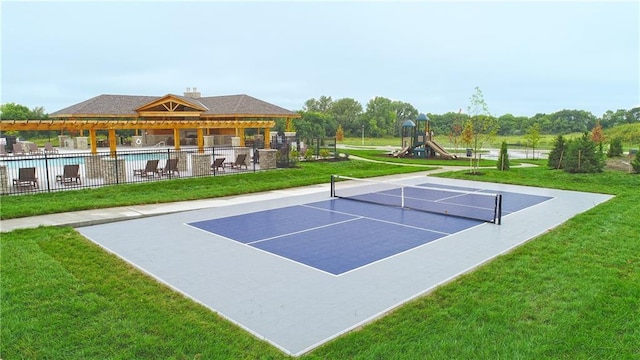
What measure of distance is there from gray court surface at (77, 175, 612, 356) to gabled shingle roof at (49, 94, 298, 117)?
2766 cm

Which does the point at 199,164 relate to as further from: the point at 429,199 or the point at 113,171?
the point at 429,199

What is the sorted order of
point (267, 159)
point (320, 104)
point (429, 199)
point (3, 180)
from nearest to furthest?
1. point (3, 180)
2. point (429, 199)
3. point (267, 159)
4. point (320, 104)

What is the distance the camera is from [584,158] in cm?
2041

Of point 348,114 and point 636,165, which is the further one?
point 348,114

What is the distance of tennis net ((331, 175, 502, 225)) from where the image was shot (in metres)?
12.4

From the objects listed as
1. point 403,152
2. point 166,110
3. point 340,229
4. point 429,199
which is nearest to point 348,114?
point 166,110

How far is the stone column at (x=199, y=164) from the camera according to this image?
18797 millimetres

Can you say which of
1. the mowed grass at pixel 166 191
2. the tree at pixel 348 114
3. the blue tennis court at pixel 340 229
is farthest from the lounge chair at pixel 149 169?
the tree at pixel 348 114

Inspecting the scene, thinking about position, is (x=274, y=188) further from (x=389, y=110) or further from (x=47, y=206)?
(x=389, y=110)

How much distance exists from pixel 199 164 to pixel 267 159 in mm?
3493

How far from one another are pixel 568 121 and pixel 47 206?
82.0m

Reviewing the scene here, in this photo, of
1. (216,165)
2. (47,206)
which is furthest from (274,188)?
Result: (47,206)

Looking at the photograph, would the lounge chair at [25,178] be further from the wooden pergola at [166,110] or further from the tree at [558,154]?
the tree at [558,154]

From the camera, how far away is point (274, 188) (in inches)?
664
